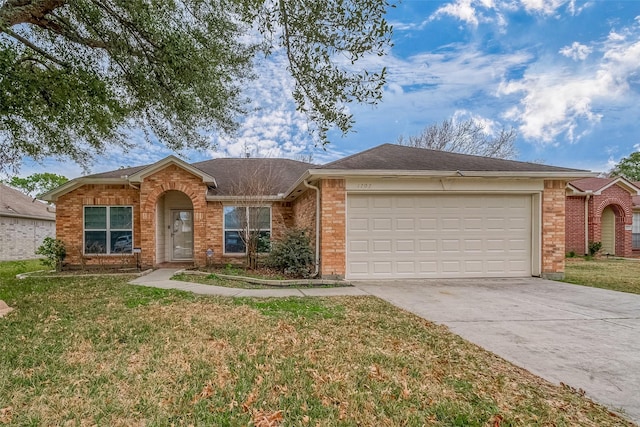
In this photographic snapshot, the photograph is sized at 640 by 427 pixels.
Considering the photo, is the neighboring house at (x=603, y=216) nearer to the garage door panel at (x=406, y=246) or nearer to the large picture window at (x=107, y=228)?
the garage door panel at (x=406, y=246)

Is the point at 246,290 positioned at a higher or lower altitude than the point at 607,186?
lower

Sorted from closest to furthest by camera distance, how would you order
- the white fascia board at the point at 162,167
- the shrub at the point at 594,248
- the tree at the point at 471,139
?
the white fascia board at the point at 162,167 < the shrub at the point at 594,248 < the tree at the point at 471,139

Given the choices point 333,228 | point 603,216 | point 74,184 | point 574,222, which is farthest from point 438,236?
point 603,216

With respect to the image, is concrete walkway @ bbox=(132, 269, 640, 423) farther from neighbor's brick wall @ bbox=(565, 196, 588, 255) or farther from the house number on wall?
neighbor's brick wall @ bbox=(565, 196, 588, 255)

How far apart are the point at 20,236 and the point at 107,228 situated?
12548 millimetres

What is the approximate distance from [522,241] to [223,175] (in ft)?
36.2

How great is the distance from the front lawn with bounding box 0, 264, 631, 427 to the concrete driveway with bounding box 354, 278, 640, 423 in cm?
35

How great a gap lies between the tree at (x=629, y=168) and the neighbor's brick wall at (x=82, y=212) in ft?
148

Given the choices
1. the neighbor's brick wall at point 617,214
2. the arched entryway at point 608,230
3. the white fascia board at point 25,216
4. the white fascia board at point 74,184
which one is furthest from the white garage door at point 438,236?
the white fascia board at point 25,216

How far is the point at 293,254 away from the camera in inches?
394

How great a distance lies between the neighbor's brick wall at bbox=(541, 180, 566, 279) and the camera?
31.5ft

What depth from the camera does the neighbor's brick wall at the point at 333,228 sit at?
9023 mm

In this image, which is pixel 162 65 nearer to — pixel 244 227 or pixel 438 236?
pixel 244 227

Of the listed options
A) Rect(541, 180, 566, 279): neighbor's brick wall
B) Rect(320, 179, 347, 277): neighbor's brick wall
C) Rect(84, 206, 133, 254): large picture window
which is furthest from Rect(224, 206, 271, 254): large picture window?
Rect(541, 180, 566, 279): neighbor's brick wall
